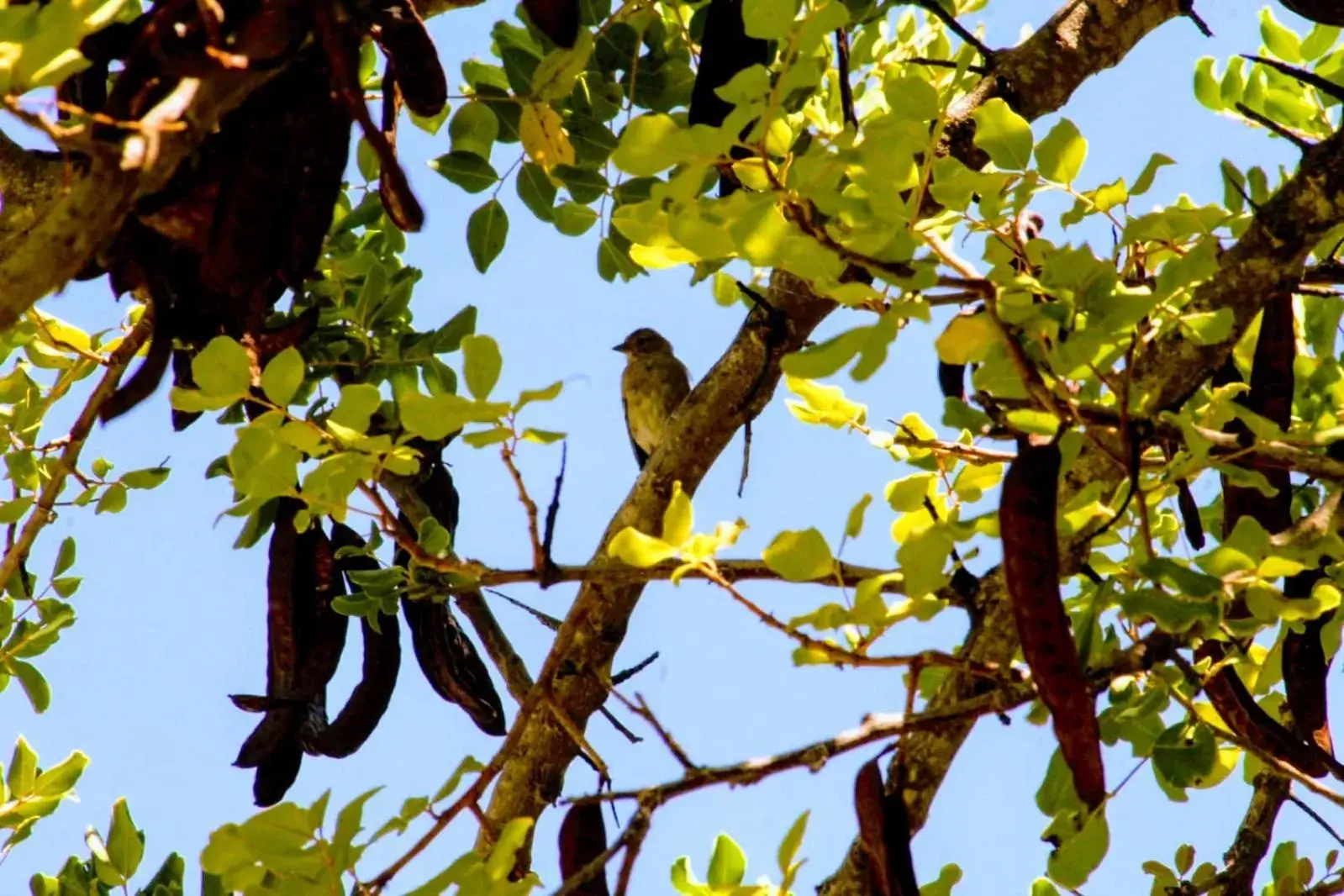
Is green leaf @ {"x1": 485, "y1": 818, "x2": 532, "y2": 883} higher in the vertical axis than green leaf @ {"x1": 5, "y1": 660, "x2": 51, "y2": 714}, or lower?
lower

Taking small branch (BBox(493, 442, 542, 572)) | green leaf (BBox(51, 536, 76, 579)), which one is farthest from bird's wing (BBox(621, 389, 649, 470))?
small branch (BBox(493, 442, 542, 572))

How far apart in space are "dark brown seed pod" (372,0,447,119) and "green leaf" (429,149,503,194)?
0.76 metres

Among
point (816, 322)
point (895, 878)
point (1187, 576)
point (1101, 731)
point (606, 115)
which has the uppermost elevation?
point (606, 115)

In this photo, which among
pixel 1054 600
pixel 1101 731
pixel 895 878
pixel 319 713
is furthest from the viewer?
pixel 319 713

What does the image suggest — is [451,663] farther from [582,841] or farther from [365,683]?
[582,841]

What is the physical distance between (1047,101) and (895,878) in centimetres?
169

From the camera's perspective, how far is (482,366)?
1654 mm

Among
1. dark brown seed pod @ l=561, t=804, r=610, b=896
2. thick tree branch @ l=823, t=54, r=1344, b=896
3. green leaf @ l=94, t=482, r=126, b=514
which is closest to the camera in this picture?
thick tree branch @ l=823, t=54, r=1344, b=896

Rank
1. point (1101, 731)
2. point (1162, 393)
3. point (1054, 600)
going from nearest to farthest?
point (1054, 600)
point (1162, 393)
point (1101, 731)

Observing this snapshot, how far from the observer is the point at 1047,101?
2.87 meters

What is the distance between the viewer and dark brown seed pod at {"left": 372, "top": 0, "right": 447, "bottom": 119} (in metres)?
1.80

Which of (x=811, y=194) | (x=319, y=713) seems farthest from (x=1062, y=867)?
(x=319, y=713)

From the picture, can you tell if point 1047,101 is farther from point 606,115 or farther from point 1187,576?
point 1187,576

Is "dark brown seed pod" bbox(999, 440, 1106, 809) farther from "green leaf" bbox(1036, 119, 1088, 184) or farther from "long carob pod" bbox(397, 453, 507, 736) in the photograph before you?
"long carob pod" bbox(397, 453, 507, 736)
